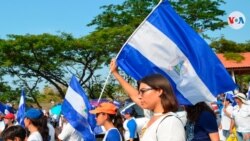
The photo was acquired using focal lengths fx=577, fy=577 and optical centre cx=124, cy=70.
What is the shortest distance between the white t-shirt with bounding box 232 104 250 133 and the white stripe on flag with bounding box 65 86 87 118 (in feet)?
11.9

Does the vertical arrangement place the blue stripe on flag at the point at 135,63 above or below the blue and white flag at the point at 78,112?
above

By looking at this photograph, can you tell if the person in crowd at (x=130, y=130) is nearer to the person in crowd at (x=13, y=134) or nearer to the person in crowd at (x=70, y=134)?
the person in crowd at (x=70, y=134)

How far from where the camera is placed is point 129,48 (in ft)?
19.6

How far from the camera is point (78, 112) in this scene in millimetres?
9047

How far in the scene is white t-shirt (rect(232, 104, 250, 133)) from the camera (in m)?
11.2

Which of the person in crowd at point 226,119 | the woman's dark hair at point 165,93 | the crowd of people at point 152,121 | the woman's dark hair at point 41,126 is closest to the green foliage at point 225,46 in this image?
the person in crowd at point 226,119

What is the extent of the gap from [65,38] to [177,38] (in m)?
27.6

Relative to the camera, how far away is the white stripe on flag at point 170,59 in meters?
5.39

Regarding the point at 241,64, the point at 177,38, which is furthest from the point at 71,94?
the point at 241,64

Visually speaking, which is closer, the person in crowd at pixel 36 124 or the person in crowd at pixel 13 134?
the person in crowd at pixel 13 134

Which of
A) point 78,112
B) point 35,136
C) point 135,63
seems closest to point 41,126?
point 35,136

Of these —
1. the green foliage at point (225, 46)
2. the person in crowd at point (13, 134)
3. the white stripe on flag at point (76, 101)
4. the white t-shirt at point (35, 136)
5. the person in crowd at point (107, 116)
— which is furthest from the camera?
the green foliage at point (225, 46)

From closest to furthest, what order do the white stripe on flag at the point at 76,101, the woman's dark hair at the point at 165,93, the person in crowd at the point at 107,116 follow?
the woman's dark hair at the point at 165,93 < the person in crowd at the point at 107,116 < the white stripe on flag at the point at 76,101

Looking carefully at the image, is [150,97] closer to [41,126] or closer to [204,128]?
[204,128]
